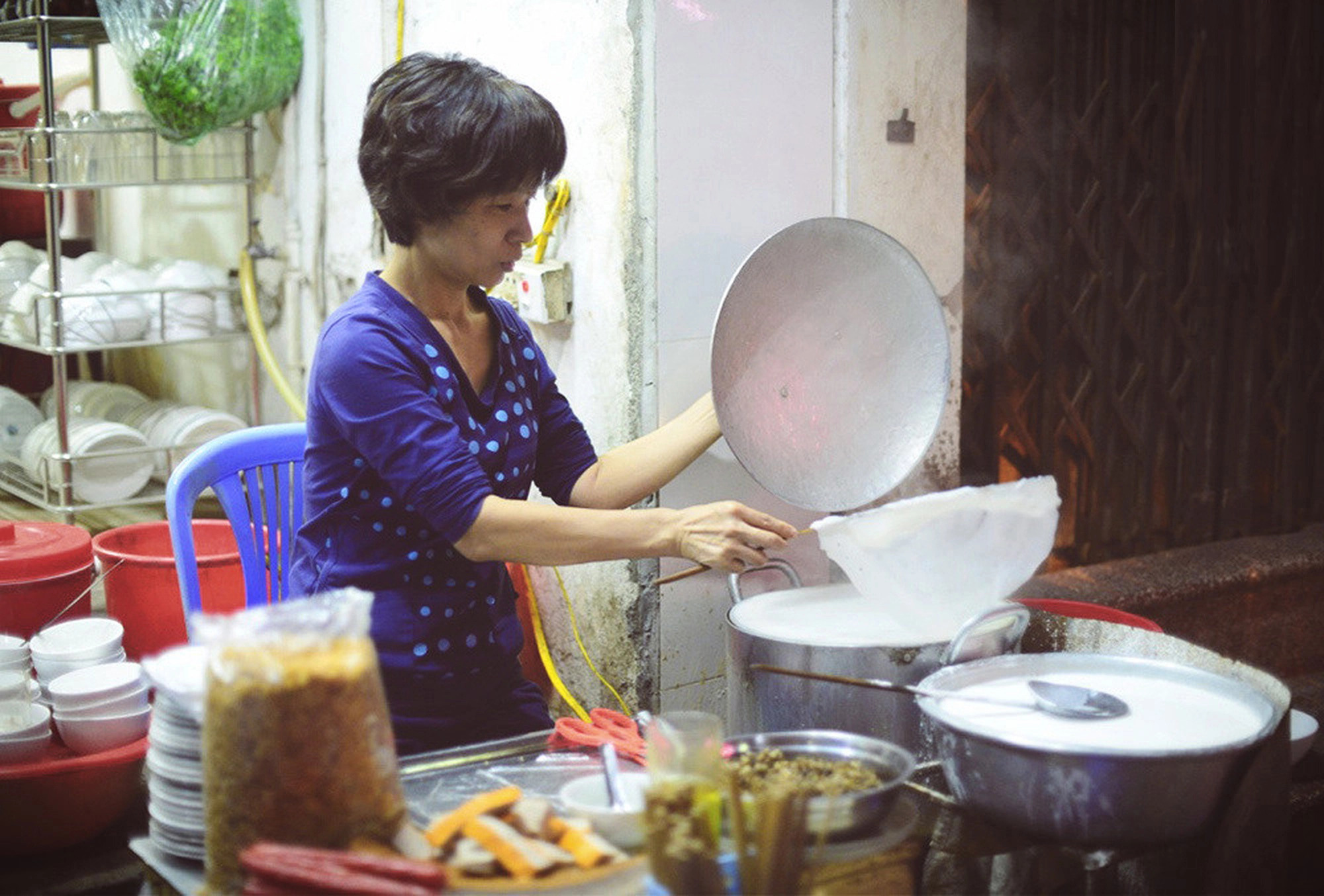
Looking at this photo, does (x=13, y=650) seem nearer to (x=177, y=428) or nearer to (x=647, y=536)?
(x=647, y=536)

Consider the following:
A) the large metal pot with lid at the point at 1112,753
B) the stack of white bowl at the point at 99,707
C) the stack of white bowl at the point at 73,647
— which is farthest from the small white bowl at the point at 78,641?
the large metal pot with lid at the point at 1112,753

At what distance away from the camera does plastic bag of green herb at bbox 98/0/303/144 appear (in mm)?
3756

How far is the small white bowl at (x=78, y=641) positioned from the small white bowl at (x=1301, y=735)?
2098 millimetres

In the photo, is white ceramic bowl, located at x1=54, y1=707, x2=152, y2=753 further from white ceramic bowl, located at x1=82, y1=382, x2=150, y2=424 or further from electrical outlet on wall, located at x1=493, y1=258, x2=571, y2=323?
white ceramic bowl, located at x1=82, y1=382, x2=150, y2=424

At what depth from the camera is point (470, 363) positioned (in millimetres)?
2289

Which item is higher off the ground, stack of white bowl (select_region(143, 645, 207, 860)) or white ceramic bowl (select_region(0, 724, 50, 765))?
stack of white bowl (select_region(143, 645, 207, 860))

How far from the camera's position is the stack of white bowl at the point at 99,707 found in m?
2.45

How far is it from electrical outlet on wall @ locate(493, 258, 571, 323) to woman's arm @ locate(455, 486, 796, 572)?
0.97 metres

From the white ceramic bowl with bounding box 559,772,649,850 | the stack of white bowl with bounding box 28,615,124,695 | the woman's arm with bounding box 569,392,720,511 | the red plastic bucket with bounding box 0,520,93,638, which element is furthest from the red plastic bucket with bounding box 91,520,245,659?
the white ceramic bowl with bounding box 559,772,649,850

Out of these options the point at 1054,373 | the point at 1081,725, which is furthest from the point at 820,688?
the point at 1054,373

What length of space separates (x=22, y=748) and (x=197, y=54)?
2038 mm

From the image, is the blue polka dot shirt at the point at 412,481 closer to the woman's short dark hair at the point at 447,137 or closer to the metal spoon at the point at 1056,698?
the woman's short dark hair at the point at 447,137

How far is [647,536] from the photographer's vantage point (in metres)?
2.19

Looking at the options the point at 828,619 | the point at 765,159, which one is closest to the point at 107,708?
the point at 828,619
